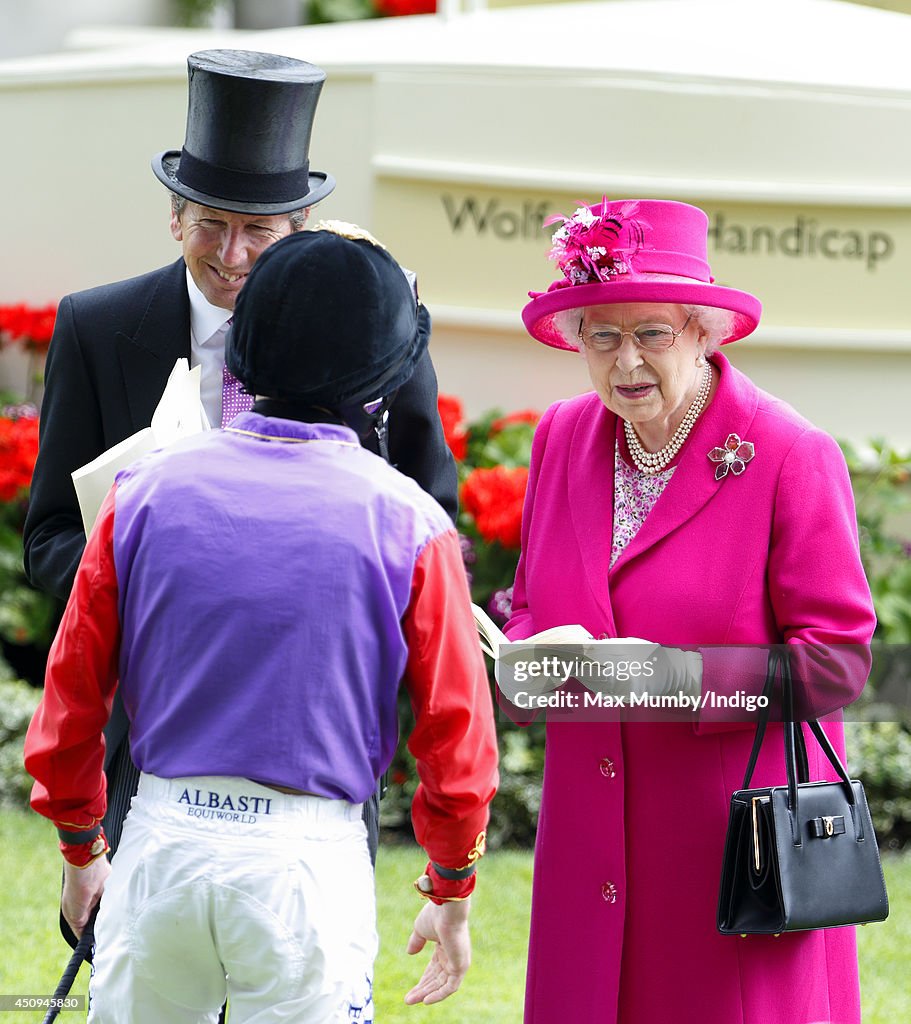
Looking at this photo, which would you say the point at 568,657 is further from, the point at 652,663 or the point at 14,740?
the point at 14,740

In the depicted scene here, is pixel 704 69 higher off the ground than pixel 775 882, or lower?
higher

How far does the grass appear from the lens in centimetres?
444

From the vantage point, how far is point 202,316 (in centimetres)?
310

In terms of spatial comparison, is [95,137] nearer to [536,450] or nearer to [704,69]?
[704,69]

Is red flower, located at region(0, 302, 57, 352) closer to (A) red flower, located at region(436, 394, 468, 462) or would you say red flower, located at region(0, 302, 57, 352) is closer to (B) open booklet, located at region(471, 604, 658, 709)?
(A) red flower, located at region(436, 394, 468, 462)

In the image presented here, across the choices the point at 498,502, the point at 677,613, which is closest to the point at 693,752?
the point at 677,613

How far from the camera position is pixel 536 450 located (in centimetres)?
327

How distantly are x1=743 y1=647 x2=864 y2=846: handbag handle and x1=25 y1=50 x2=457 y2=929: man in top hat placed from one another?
0.85 metres

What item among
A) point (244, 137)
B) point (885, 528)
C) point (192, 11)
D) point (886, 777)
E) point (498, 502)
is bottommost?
point (886, 777)

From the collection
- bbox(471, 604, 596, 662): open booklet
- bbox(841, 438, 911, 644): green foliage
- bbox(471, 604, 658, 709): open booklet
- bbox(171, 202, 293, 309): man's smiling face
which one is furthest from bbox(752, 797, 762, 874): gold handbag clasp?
bbox(841, 438, 911, 644): green foliage

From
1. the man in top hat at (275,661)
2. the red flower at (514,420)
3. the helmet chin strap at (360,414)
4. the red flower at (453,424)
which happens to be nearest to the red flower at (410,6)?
the red flower at (514,420)

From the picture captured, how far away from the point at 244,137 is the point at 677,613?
1.28 metres

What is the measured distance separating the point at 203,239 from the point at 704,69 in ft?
12.9

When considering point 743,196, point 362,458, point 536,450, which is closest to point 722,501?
point 536,450
